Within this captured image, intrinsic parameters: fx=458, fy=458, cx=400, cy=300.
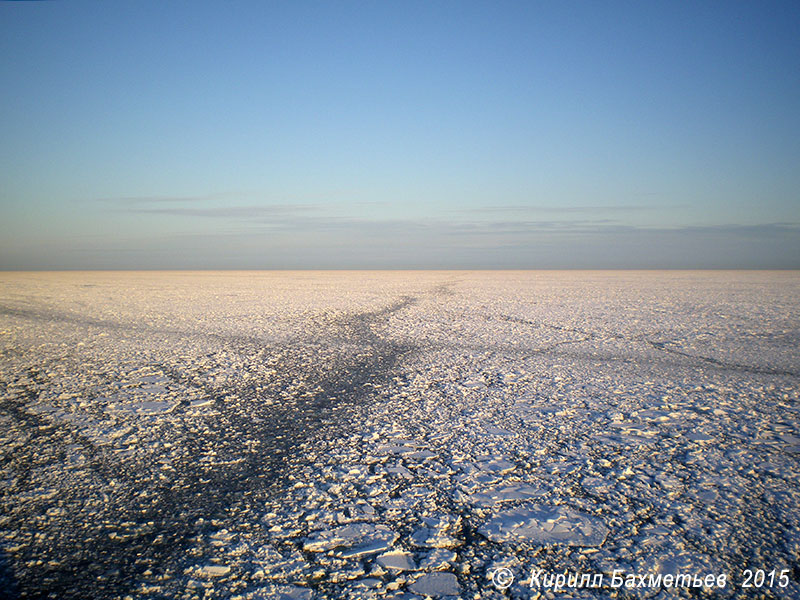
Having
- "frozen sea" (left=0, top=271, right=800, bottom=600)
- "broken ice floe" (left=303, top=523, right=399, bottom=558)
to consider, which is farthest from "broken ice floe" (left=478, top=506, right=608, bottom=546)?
"broken ice floe" (left=303, top=523, right=399, bottom=558)

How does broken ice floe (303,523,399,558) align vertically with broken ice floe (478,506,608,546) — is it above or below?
above

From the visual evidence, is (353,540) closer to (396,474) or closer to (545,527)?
(396,474)

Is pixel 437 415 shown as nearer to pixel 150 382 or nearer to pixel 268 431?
pixel 268 431

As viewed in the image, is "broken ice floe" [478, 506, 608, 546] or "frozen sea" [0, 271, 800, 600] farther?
"broken ice floe" [478, 506, 608, 546]

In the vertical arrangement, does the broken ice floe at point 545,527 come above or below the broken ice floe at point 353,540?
below

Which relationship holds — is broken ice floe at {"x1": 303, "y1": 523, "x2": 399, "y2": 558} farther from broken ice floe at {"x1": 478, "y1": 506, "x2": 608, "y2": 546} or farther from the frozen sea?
broken ice floe at {"x1": 478, "y1": 506, "x2": 608, "y2": 546}

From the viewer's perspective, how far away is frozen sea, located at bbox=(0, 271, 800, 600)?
1293mm

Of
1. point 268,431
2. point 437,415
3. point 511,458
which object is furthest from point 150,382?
point 511,458

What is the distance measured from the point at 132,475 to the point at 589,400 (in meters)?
2.52

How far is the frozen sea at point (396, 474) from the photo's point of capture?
1293 millimetres

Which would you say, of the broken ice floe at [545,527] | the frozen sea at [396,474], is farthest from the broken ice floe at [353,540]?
the broken ice floe at [545,527]

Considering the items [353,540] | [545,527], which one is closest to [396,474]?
[353,540]

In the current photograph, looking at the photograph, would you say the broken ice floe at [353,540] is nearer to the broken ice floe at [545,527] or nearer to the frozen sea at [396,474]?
the frozen sea at [396,474]

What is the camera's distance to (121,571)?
127cm
